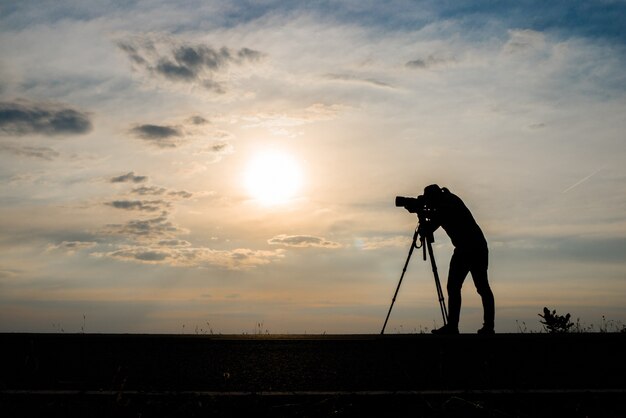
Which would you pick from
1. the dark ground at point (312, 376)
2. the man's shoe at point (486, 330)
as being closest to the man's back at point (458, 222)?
the man's shoe at point (486, 330)

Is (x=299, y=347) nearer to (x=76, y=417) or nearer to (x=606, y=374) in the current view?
(x=606, y=374)

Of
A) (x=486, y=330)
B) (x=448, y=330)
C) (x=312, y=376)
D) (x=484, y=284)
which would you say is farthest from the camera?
(x=484, y=284)

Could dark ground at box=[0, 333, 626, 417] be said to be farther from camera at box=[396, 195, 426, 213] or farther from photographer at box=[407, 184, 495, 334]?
camera at box=[396, 195, 426, 213]

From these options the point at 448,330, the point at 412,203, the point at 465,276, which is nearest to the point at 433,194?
the point at 412,203

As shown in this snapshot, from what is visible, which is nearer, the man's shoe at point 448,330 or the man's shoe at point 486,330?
the man's shoe at point 486,330

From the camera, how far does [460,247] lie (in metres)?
11.8

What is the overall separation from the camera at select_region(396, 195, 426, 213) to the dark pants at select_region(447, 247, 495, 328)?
973 millimetres

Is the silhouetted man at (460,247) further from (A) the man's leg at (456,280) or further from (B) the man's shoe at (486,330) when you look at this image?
(B) the man's shoe at (486,330)

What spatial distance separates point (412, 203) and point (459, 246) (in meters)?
1.16

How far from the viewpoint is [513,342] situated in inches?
342

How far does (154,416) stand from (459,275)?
8.01 metres

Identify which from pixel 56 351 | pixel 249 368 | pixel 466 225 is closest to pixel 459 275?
pixel 466 225

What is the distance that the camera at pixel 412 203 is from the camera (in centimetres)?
1226

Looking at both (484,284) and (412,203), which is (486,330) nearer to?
(484,284)
